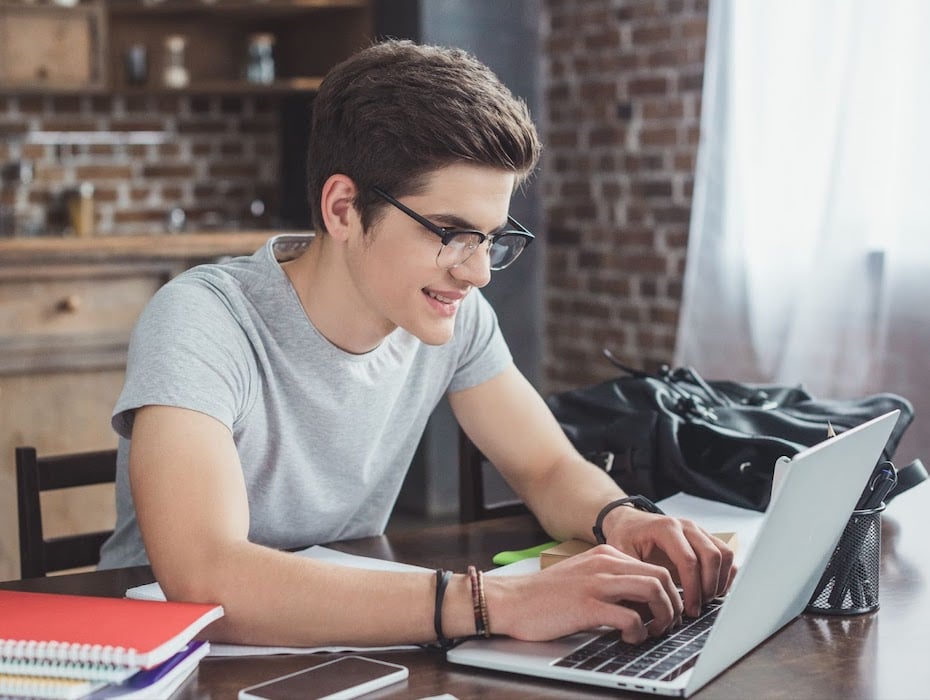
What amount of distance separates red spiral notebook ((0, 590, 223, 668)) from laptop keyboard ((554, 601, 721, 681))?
33 cm

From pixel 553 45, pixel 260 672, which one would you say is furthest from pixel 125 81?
pixel 260 672

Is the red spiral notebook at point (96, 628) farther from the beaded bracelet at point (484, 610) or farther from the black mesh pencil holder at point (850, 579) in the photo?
the black mesh pencil holder at point (850, 579)

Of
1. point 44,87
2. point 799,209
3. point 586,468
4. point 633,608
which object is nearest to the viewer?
point 633,608

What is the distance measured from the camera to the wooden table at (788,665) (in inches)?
41.2

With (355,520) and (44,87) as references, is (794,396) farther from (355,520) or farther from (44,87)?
(44,87)

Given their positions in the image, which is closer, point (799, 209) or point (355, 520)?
point (355, 520)

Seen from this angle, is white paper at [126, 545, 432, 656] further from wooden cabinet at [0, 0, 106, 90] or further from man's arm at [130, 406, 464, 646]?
wooden cabinet at [0, 0, 106, 90]

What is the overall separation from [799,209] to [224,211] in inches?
82.7

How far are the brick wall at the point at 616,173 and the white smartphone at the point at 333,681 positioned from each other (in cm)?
274

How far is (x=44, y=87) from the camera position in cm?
396

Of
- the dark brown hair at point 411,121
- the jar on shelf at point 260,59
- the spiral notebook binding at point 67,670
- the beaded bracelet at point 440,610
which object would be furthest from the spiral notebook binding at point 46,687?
the jar on shelf at point 260,59

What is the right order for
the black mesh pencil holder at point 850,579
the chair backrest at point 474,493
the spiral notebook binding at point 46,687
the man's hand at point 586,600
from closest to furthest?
the spiral notebook binding at point 46,687 → the man's hand at point 586,600 → the black mesh pencil holder at point 850,579 → the chair backrest at point 474,493

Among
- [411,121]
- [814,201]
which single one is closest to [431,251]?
[411,121]

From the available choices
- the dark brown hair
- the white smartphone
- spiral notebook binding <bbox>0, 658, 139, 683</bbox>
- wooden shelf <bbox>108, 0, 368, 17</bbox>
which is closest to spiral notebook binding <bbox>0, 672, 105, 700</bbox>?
spiral notebook binding <bbox>0, 658, 139, 683</bbox>
